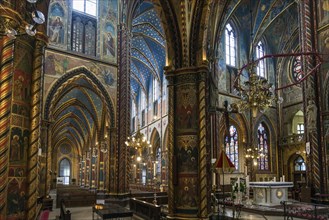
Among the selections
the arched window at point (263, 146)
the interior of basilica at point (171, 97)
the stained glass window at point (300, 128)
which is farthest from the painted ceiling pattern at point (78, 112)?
the stained glass window at point (300, 128)

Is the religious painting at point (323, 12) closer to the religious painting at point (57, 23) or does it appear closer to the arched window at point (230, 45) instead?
the arched window at point (230, 45)

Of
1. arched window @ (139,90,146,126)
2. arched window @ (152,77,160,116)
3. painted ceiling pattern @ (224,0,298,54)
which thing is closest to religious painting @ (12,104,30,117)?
painted ceiling pattern @ (224,0,298,54)

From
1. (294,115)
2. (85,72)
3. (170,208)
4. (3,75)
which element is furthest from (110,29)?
(294,115)

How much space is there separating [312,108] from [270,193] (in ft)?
16.0

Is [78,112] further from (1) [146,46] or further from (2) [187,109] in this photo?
(2) [187,109]

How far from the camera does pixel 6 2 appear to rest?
628 centimetres

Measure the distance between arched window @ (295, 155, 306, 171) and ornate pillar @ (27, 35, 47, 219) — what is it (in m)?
24.7

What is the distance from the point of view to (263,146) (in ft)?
93.9

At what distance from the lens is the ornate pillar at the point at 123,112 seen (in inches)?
734

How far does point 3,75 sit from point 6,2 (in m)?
1.48

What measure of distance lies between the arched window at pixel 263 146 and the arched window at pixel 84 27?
54.7 ft

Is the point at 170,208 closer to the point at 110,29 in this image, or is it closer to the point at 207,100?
the point at 207,100

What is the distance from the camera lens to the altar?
15.7 m

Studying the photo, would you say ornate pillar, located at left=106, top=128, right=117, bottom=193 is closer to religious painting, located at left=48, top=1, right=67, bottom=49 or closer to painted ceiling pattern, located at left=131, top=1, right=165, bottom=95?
religious painting, located at left=48, top=1, right=67, bottom=49
